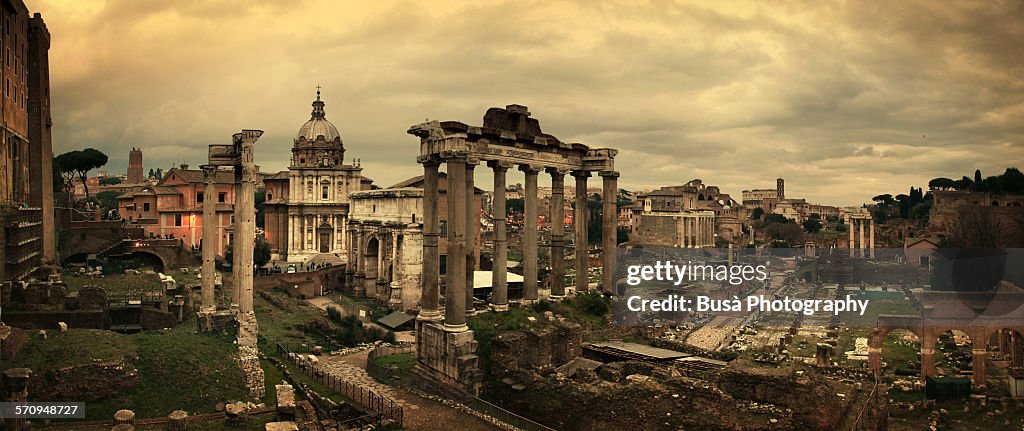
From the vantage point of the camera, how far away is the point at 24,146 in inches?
1213

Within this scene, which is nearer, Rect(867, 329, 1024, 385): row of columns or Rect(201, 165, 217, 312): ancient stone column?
Rect(201, 165, 217, 312): ancient stone column

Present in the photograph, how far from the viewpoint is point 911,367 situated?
2977 cm

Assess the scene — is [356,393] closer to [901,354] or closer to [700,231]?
[901,354]

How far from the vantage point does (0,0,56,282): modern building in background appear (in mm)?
25891

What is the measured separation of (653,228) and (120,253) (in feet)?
244

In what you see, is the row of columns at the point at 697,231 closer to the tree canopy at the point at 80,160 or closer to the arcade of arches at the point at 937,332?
the arcade of arches at the point at 937,332

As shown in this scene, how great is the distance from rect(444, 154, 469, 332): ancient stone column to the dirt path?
2340mm

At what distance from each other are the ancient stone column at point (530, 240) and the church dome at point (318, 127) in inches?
1529

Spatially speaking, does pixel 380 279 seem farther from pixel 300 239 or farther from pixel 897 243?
pixel 897 243

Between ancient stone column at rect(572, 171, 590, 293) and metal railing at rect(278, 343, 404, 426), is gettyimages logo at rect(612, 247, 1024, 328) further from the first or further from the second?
metal railing at rect(278, 343, 404, 426)

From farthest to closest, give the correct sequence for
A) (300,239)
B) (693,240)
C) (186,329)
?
(693,240) → (300,239) → (186,329)

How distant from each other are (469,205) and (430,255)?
77.9 inches

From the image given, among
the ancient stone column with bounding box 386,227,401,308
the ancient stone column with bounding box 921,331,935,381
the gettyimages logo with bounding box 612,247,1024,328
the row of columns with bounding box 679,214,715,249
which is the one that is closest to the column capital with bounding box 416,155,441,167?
the gettyimages logo with bounding box 612,247,1024,328

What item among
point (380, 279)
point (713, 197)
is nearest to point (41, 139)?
point (380, 279)
